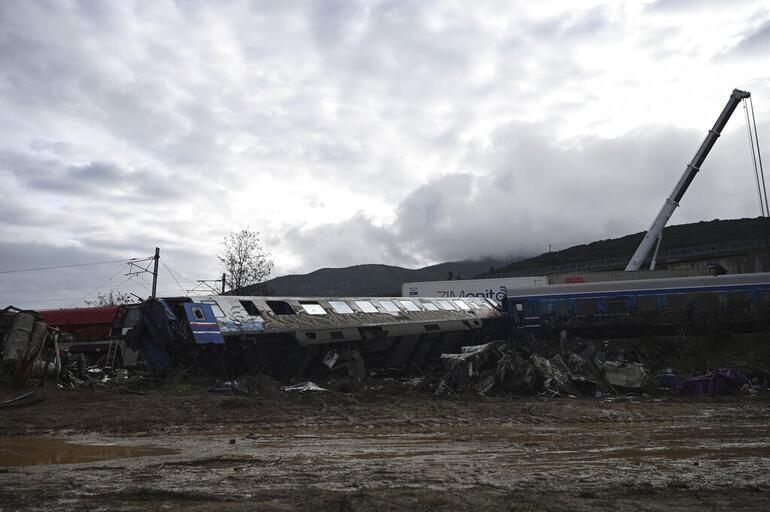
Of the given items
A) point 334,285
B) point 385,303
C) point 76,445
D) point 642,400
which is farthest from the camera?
point 334,285

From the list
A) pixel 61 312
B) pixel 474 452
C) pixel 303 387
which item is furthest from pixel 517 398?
pixel 61 312

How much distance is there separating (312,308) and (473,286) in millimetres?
32332

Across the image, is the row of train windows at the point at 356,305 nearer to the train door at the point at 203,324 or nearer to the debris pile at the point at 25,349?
the train door at the point at 203,324

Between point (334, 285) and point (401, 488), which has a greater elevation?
point (334, 285)

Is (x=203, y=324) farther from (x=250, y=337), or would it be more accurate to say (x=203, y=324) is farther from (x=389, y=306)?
(x=389, y=306)

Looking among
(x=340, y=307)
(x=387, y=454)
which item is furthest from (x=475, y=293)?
(x=387, y=454)

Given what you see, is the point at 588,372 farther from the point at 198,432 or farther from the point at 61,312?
the point at 61,312

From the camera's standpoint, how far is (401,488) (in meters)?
5.50

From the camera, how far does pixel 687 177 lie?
126 ft

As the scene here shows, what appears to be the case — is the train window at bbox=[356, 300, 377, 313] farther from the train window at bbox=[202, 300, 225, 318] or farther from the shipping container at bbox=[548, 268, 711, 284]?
the shipping container at bbox=[548, 268, 711, 284]

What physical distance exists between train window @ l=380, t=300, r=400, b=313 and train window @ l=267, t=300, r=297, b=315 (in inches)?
167

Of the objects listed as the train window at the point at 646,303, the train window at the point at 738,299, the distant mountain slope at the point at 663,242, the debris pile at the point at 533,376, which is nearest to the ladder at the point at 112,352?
the debris pile at the point at 533,376

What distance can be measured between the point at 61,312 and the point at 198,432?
2290 centimetres

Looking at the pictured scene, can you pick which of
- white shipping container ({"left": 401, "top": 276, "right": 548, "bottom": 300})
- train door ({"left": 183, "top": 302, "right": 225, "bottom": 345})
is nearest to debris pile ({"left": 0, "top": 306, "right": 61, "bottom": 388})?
train door ({"left": 183, "top": 302, "right": 225, "bottom": 345})
